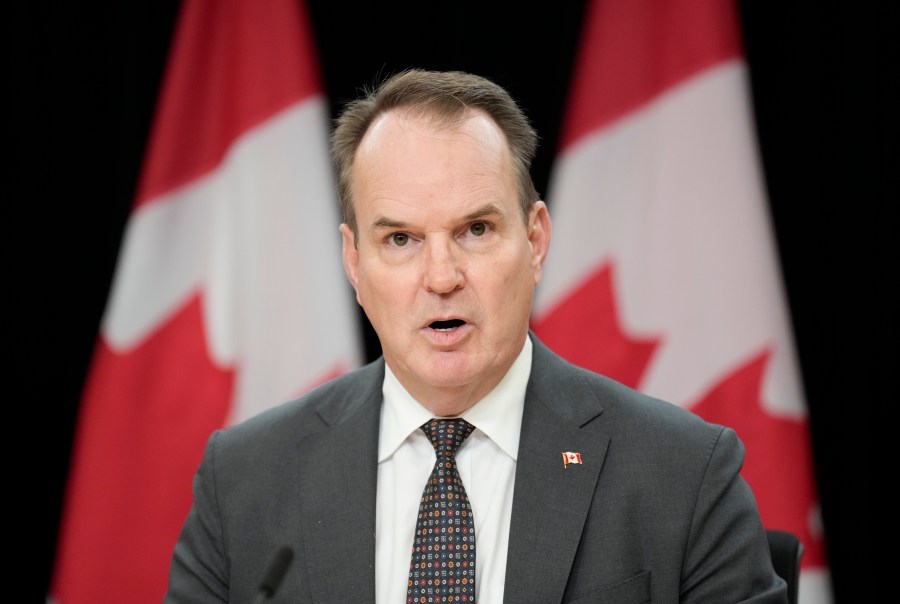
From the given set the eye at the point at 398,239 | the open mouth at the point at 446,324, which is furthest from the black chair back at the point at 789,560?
the eye at the point at 398,239

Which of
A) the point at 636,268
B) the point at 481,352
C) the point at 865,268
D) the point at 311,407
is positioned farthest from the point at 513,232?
the point at 865,268

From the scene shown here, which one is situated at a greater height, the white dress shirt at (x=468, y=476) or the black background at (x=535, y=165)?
the black background at (x=535, y=165)

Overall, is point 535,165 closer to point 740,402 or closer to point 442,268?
point 740,402

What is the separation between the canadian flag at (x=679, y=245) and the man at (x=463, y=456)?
1167mm

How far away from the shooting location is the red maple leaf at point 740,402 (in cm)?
347

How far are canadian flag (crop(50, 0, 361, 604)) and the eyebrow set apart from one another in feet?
4.89

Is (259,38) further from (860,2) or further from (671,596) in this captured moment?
(671,596)

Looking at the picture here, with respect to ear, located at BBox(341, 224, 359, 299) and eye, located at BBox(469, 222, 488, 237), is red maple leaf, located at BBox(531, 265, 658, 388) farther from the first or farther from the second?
eye, located at BBox(469, 222, 488, 237)

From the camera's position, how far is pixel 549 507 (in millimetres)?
2176

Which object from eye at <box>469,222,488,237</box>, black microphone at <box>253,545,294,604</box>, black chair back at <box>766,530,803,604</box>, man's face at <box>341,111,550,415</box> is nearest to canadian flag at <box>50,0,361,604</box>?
man's face at <box>341,111,550,415</box>

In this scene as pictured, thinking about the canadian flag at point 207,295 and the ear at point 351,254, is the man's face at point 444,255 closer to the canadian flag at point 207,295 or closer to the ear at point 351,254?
the ear at point 351,254

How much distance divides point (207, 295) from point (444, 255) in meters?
1.76

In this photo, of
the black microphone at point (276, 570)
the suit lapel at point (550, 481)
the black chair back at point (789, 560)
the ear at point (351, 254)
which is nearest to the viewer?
the black microphone at point (276, 570)

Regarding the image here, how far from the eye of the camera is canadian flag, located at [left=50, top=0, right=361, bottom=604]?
3637 millimetres
